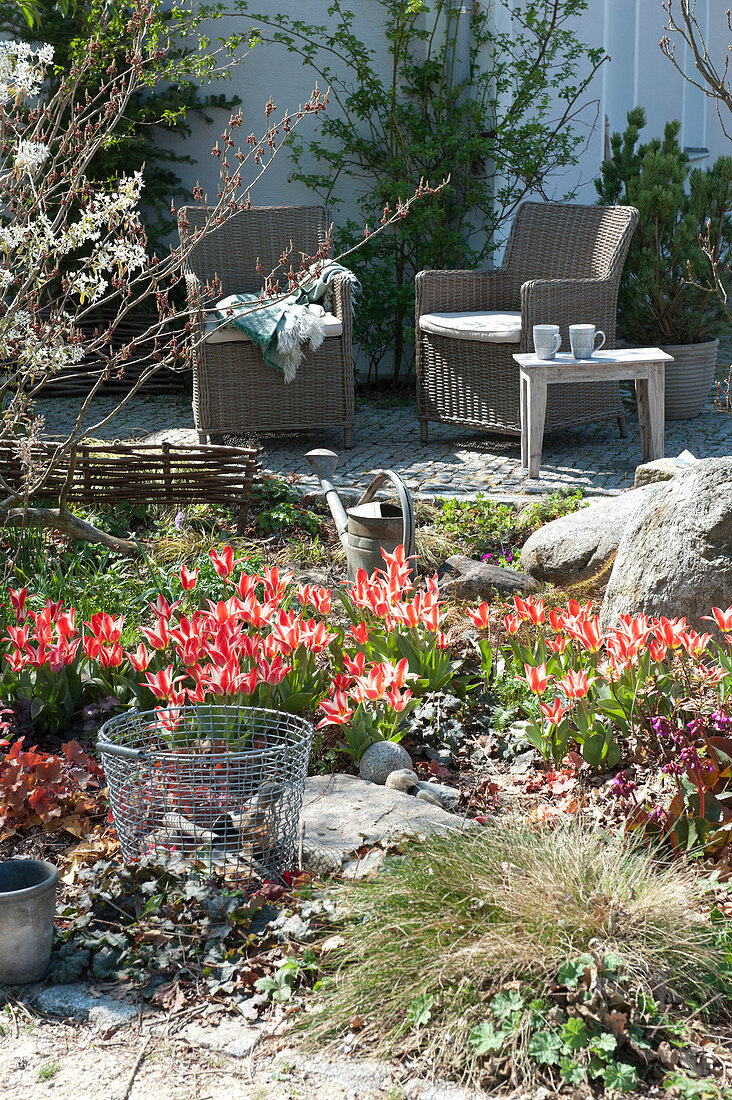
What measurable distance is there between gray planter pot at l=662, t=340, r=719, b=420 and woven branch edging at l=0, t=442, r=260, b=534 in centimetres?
327

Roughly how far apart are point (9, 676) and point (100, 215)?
1290 millimetres

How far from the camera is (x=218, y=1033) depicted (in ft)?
5.67

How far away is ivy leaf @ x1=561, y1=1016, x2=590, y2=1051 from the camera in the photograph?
1.56m

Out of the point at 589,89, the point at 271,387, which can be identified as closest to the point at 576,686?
the point at 271,387

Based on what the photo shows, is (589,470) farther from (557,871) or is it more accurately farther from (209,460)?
(557,871)

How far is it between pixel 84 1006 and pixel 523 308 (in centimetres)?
441

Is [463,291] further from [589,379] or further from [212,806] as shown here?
[212,806]

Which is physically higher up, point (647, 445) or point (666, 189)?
point (666, 189)

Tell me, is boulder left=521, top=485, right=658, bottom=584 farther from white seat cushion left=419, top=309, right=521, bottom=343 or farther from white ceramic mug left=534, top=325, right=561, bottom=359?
white seat cushion left=419, top=309, right=521, bottom=343

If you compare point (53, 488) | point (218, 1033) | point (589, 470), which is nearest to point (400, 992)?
point (218, 1033)

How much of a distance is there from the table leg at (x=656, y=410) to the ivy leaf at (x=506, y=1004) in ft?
13.3

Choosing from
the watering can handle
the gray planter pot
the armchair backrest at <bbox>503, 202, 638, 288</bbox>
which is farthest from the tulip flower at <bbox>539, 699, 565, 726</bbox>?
the gray planter pot

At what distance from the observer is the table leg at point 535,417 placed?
520cm

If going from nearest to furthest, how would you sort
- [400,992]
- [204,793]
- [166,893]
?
1. [400,992]
2. [166,893]
3. [204,793]
